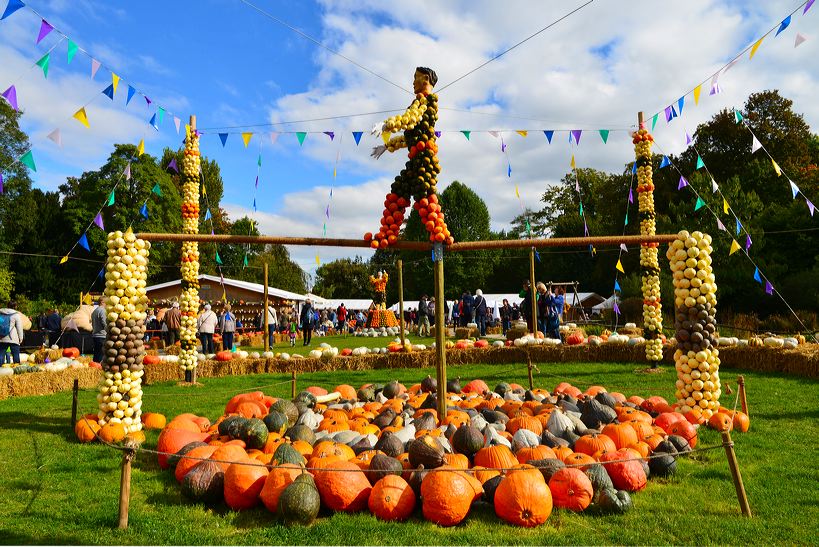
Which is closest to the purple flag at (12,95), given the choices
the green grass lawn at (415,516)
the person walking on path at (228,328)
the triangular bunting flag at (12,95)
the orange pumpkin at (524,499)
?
the triangular bunting flag at (12,95)

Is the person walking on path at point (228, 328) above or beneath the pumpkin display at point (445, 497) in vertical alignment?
above

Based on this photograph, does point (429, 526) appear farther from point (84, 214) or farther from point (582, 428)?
point (84, 214)

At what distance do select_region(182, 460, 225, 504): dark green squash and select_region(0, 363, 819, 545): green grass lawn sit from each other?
11 centimetres

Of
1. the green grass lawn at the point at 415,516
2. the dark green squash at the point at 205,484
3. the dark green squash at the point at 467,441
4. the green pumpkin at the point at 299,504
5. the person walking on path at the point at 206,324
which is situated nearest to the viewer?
the green grass lawn at the point at 415,516

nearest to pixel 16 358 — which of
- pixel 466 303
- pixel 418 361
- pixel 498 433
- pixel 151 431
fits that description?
pixel 151 431

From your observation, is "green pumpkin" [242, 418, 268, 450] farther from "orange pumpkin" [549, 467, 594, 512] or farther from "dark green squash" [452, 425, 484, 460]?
"orange pumpkin" [549, 467, 594, 512]

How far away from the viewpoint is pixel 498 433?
611 centimetres

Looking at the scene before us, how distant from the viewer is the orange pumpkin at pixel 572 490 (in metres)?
4.60

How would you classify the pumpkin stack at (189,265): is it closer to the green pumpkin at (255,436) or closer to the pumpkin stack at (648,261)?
the green pumpkin at (255,436)

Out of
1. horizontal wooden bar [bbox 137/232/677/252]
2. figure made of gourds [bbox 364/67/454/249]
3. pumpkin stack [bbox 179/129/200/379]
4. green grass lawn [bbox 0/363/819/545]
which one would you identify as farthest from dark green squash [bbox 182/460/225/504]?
pumpkin stack [bbox 179/129/200/379]

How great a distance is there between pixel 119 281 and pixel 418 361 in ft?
29.9

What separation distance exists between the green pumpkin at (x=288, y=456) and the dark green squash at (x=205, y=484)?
0.52 metres

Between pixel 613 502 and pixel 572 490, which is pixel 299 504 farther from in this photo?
pixel 613 502

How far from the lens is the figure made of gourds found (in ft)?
22.0
